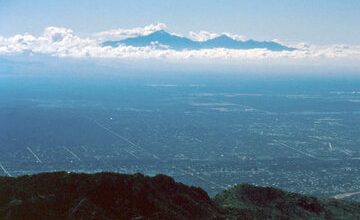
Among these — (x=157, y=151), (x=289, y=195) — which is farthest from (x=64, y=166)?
(x=289, y=195)

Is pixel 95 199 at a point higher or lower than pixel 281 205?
higher

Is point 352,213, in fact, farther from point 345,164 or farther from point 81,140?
point 81,140

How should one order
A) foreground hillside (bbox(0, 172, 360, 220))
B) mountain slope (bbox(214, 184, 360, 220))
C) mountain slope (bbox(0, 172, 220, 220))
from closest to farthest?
1. mountain slope (bbox(0, 172, 220, 220))
2. foreground hillside (bbox(0, 172, 360, 220))
3. mountain slope (bbox(214, 184, 360, 220))

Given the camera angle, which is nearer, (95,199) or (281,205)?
(95,199)

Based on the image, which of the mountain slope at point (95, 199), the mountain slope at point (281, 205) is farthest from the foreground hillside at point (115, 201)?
the mountain slope at point (281, 205)

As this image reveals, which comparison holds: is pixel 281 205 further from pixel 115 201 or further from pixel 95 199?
pixel 95 199

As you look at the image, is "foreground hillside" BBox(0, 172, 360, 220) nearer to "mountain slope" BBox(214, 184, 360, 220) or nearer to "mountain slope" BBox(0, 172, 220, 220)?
"mountain slope" BBox(0, 172, 220, 220)

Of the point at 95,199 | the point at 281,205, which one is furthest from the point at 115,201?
the point at 281,205

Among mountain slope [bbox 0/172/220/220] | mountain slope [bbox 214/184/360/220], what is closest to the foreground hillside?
mountain slope [bbox 0/172/220/220]
